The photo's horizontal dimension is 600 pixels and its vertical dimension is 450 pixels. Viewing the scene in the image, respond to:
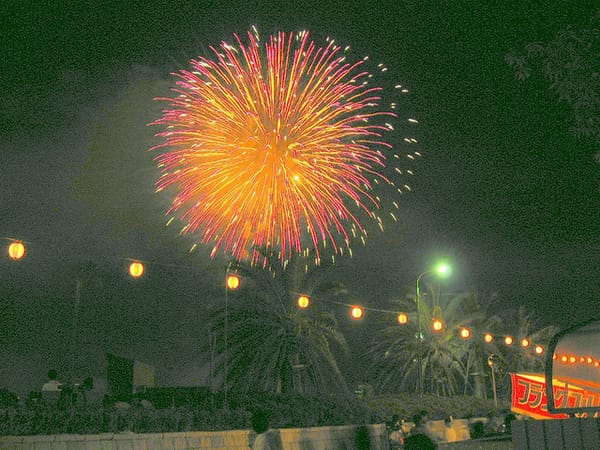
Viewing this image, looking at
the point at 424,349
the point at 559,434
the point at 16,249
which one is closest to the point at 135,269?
the point at 16,249

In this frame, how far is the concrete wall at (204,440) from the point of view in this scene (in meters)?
12.8

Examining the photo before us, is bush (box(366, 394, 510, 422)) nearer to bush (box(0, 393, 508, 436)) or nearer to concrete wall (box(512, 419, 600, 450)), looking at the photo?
bush (box(0, 393, 508, 436))

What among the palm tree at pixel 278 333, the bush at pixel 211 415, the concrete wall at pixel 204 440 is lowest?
the concrete wall at pixel 204 440

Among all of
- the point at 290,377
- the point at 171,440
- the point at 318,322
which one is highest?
the point at 318,322

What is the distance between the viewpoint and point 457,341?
173ft

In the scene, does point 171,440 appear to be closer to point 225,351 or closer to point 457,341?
point 225,351

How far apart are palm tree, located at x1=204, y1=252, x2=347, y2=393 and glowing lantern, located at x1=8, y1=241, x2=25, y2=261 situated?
13929 millimetres

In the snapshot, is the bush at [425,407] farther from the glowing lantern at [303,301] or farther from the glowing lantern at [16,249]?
the glowing lantern at [16,249]

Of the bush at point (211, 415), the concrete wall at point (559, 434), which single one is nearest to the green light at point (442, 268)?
the bush at point (211, 415)

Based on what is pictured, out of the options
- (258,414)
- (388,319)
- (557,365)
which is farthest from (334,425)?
(388,319)

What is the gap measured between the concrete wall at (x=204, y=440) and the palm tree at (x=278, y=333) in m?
11.7

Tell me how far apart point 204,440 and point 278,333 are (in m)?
19.2

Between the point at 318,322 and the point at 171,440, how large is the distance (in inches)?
840

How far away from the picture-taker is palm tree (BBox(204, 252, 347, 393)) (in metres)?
36.1
